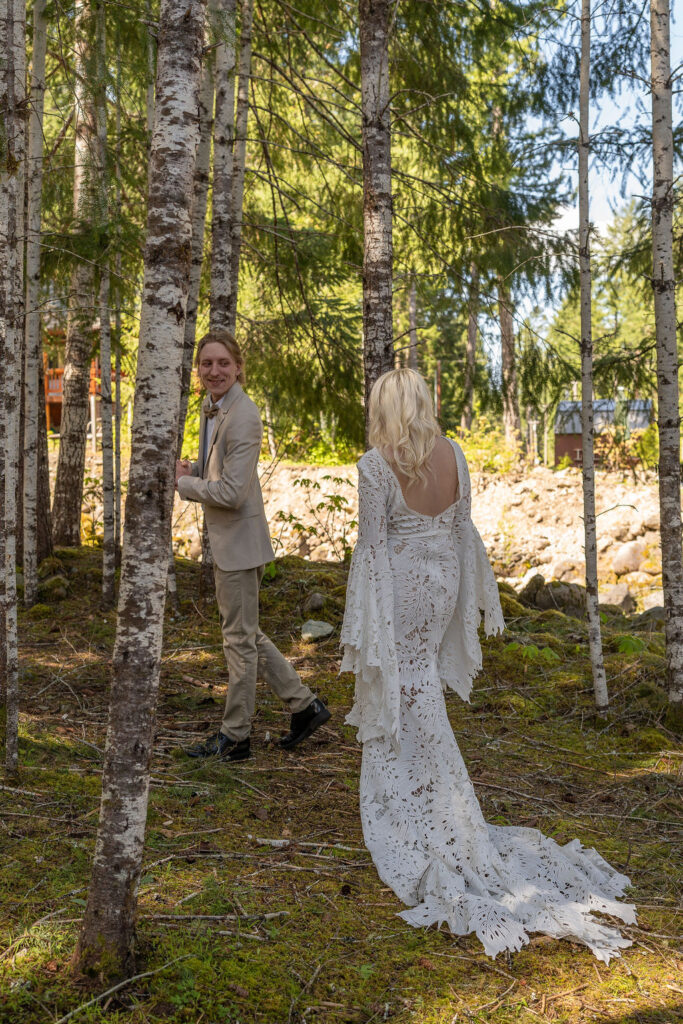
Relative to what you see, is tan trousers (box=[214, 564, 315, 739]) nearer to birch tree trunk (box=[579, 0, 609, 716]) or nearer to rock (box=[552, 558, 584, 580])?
birch tree trunk (box=[579, 0, 609, 716])

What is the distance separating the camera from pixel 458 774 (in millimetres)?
3855

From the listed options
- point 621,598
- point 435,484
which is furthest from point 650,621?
point 435,484

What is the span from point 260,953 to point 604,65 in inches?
258

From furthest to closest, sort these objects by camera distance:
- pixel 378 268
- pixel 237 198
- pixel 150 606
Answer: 1. pixel 237 198
2. pixel 378 268
3. pixel 150 606

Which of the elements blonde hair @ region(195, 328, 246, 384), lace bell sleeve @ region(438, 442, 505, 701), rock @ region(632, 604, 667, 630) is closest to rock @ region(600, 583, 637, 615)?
rock @ region(632, 604, 667, 630)

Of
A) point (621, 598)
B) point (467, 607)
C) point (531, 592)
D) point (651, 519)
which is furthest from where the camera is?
point (651, 519)

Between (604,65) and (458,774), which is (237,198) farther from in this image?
(458,774)

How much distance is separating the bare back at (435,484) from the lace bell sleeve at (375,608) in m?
0.10

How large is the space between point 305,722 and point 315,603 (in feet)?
9.33

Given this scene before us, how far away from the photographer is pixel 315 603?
26.2 ft

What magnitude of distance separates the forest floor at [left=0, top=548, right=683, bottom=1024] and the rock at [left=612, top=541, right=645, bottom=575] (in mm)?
6778

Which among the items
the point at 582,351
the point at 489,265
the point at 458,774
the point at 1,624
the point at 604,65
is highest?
the point at 604,65

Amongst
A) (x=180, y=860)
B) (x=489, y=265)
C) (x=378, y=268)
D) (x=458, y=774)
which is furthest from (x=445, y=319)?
(x=180, y=860)

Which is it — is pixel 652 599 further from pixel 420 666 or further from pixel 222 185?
pixel 420 666
